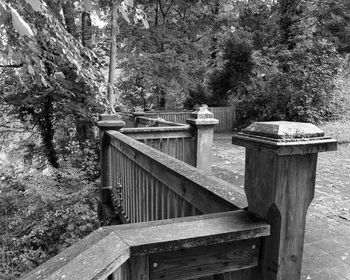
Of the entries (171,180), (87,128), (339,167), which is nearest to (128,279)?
(171,180)

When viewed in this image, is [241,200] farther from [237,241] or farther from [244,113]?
[244,113]

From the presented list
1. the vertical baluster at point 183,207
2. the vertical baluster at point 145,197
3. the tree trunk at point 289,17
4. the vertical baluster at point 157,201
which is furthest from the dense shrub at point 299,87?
the vertical baluster at point 183,207

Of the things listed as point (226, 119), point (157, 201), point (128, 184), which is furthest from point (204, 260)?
point (226, 119)

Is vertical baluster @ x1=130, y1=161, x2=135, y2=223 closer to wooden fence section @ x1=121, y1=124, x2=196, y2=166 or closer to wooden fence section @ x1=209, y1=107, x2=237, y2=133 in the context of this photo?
wooden fence section @ x1=121, y1=124, x2=196, y2=166

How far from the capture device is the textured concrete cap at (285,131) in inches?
48.5

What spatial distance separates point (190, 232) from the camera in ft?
3.97

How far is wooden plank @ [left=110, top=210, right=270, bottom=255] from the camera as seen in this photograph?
115cm

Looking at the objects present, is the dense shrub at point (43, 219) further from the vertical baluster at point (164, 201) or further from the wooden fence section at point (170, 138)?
the vertical baluster at point (164, 201)

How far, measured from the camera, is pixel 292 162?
126 centimetres

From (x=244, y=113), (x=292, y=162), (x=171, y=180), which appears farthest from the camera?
(x=244, y=113)

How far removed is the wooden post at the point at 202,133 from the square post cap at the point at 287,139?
348 centimetres

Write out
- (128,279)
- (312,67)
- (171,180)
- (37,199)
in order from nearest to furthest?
1. (128,279)
2. (171,180)
3. (37,199)
4. (312,67)

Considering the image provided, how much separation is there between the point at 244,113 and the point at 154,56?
5.73 meters

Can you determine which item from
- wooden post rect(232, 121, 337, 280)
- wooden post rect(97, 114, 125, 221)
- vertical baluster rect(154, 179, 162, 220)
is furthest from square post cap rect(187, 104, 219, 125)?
wooden post rect(232, 121, 337, 280)
